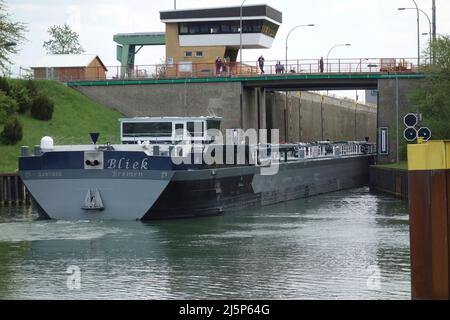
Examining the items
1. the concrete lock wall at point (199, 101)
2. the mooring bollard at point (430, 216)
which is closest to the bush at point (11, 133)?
the concrete lock wall at point (199, 101)

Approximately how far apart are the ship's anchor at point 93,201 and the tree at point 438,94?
25.3m

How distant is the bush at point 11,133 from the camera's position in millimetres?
54250

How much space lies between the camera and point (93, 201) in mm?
34469

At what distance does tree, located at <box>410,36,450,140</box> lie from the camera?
54.1 m

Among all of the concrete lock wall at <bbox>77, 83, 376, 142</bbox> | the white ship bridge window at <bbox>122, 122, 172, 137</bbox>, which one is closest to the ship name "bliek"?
the white ship bridge window at <bbox>122, 122, 172, 137</bbox>

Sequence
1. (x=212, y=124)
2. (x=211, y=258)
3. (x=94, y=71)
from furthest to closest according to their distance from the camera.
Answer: (x=94, y=71) → (x=212, y=124) → (x=211, y=258)

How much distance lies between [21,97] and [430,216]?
163ft

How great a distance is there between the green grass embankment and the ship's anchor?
1807cm

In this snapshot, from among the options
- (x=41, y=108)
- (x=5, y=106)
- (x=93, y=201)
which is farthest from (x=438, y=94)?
(x=93, y=201)

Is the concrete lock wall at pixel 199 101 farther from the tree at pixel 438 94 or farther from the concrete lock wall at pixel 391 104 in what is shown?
the tree at pixel 438 94

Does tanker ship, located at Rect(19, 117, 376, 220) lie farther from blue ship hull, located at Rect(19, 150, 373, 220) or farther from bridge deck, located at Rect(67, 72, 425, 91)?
bridge deck, located at Rect(67, 72, 425, 91)

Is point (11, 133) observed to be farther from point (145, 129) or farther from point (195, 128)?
point (195, 128)

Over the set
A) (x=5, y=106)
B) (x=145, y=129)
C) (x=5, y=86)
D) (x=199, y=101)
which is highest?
(x=5, y=86)
